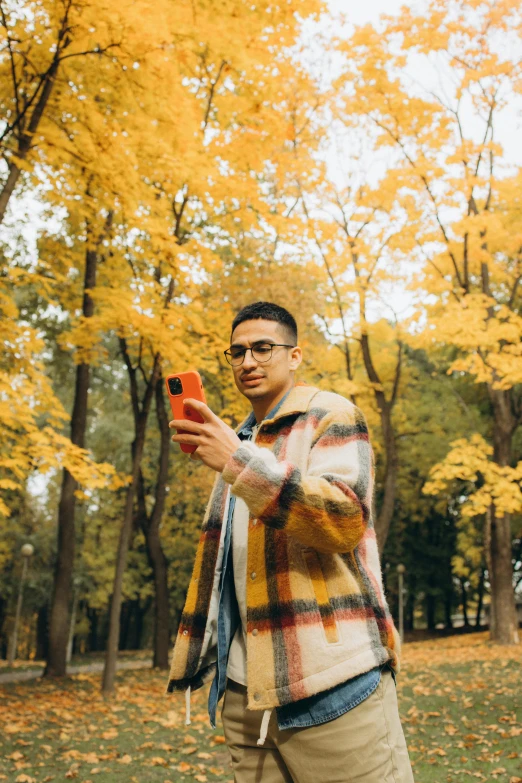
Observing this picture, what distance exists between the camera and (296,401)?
1987mm

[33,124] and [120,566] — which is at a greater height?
[33,124]

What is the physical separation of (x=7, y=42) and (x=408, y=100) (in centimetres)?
919

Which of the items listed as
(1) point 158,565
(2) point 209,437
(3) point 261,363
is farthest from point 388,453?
(2) point 209,437

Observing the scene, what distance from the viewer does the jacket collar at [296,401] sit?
195 centimetres

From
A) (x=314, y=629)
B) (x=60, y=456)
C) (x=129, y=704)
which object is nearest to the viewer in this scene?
(x=314, y=629)

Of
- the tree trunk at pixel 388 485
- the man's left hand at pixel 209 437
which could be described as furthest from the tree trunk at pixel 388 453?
the man's left hand at pixel 209 437

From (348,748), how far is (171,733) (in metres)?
6.11

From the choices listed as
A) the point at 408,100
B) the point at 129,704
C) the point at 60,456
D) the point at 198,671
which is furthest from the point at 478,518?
the point at 198,671

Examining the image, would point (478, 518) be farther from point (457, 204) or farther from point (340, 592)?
point (340, 592)

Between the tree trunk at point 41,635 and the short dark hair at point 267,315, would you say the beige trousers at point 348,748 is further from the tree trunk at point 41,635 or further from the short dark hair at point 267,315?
the tree trunk at point 41,635

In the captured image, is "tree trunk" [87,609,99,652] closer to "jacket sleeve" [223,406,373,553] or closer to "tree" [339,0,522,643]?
"tree" [339,0,522,643]

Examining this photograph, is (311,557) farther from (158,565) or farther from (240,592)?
(158,565)

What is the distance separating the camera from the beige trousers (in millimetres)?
1645

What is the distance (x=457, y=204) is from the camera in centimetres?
1362
